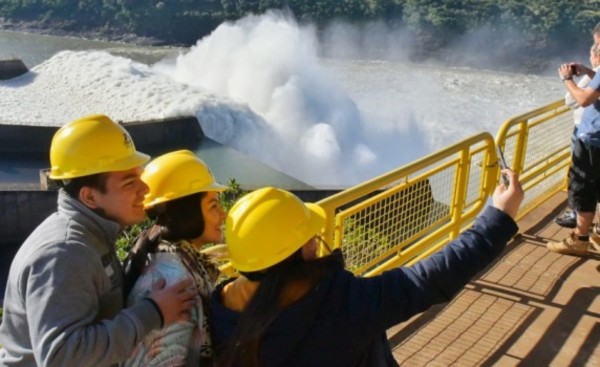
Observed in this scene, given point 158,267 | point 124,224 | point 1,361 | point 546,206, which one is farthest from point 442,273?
point 546,206

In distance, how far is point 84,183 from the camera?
182cm

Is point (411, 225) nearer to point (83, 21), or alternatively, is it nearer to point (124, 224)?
point (124, 224)

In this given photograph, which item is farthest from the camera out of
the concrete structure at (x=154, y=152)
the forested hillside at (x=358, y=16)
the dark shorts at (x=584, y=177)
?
the forested hillside at (x=358, y=16)

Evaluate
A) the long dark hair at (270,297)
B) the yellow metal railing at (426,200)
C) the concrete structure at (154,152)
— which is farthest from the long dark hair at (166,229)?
the concrete structure at (154,152)

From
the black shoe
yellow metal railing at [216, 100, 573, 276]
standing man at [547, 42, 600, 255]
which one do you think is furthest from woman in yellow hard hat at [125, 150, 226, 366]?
the black shoe

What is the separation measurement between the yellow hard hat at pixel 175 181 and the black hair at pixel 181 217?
0.03 meters

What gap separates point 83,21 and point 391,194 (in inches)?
2494

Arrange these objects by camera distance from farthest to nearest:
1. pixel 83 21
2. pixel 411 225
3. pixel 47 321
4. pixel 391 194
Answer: pixel 83 21
pixel 411 225
pixel 391 194
pixel 47 321

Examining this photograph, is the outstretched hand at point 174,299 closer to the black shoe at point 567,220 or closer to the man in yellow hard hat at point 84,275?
the man in yellow hard hat at point 84,275

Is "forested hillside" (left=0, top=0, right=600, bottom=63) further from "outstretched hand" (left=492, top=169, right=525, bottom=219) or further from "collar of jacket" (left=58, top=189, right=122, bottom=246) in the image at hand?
"collar of jacket" (left=58, top=189, right=122, bottom=246)

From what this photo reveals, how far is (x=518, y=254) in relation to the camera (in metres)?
4.75

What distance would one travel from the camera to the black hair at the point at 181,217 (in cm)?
201

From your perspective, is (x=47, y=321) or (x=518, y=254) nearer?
(x=47, y=321)

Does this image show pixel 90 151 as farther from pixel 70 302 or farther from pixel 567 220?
pixel 567 220
